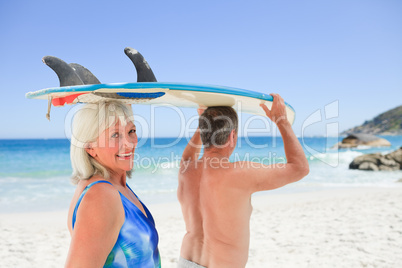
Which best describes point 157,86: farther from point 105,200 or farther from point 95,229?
point 95,229

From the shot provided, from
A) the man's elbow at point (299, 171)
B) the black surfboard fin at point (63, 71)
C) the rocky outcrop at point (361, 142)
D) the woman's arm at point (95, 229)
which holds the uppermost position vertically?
the black surfboard fin at point (63, 71)

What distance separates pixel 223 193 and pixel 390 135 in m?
87.2

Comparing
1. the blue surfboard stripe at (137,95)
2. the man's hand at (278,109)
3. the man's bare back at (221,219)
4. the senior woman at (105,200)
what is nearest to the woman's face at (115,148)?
the senior woman at (105,200)

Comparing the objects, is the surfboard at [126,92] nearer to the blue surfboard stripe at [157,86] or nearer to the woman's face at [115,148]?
the blue surfboard stripe at [157,86]

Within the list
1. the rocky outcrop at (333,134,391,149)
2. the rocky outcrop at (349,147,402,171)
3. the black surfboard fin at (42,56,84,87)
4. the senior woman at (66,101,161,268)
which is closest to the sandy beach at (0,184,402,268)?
the senior woman at (66,101,161,268)

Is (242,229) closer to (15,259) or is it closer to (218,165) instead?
(218,165)

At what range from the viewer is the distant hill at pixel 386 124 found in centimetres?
7806

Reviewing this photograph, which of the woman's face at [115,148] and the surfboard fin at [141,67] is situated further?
the surfboard fin at [141,67]

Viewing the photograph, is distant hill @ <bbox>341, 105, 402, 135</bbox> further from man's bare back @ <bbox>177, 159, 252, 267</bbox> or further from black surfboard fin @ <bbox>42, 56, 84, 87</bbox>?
black surfboard fin @ <bbox>42, 56, 84, 87</bbox>

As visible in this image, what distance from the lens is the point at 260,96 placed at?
2059mm

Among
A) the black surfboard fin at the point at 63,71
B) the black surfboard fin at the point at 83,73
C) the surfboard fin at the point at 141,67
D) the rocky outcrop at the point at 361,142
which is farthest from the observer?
the rocky outcrop at the point at 361,142

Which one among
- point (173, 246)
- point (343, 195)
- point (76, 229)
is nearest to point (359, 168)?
point (343, 195)

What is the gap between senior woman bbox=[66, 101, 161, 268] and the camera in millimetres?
1363

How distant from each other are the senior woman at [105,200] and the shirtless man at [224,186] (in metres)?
0.67
